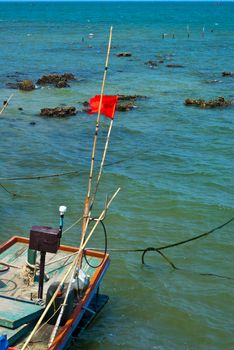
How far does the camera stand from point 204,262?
1351 cm

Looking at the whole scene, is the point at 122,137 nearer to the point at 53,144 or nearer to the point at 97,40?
the point at 53,144

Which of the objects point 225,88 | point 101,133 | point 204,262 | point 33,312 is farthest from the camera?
point 225,88

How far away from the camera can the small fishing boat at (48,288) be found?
8.37m

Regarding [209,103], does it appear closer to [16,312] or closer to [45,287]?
[45,287]

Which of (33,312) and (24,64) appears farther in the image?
(24,64)

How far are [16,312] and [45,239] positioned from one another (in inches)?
48.2

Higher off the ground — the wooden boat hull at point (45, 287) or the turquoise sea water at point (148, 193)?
the wooden boat hull at point (45, 287)

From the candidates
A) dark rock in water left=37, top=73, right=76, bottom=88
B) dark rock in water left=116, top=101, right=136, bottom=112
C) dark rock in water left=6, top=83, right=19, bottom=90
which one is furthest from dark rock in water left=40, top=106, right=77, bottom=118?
dark rock in water left=37, top=73, right=76, bottom=88

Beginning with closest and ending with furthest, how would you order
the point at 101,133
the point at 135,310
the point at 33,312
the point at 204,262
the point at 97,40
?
the point at 33,312 → the point at 135,310 → the point at 204,262 → the point at 101,133 → the point at 97,40

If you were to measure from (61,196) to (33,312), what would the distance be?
8850 mm

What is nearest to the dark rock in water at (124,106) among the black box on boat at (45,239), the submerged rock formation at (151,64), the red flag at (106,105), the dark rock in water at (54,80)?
the dark rock in water at (54,80)

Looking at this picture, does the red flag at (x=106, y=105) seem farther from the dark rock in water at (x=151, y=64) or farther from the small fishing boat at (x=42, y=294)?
the dark rock in water at (x=151, y=64)

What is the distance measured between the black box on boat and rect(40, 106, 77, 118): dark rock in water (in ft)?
62.9

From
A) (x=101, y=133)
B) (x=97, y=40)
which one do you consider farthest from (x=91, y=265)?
(x=97, y=40)
